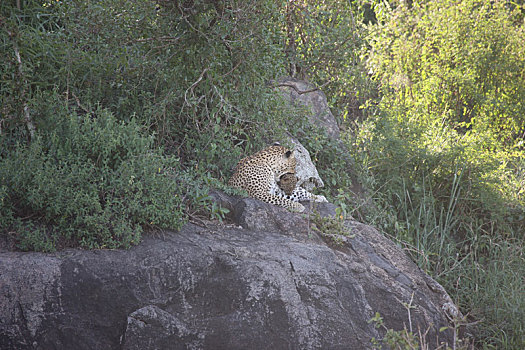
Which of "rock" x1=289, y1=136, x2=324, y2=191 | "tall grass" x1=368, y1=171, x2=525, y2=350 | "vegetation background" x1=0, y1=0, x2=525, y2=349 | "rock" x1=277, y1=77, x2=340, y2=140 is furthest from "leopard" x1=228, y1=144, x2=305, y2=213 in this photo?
"rock" x1=277, y1=77, x2=340, y2=140

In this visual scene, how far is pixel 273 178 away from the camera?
6.57m

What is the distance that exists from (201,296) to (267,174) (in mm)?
2372

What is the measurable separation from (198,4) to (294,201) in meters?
2.47

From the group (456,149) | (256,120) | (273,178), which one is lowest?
(273,178)

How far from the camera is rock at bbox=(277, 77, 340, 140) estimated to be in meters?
9.05

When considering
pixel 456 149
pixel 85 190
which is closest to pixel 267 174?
pixel 85 190

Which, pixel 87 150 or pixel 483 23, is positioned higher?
pixel 483 23

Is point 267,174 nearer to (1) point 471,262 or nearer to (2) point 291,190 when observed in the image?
(2) point 291,190

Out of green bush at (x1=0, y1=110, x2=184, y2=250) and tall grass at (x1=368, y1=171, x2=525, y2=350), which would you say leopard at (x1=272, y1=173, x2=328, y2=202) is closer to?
tall grass at (x1=368, y1=171, x2=525, y2=350)

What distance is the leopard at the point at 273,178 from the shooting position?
6281mm

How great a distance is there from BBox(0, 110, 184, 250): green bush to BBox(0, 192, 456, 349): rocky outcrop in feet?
0.57

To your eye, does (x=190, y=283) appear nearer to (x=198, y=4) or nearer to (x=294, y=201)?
(x=294, y=201)

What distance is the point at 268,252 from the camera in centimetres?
484

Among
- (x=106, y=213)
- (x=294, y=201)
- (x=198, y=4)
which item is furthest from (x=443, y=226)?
(x=106, y=213)
